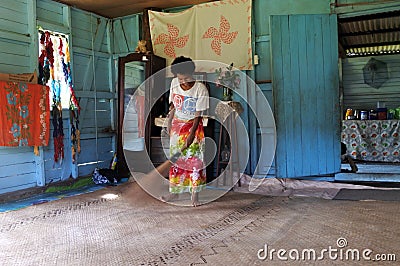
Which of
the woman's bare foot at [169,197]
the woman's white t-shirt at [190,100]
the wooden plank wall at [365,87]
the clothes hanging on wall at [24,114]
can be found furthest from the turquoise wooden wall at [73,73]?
the wooden plank wall at [365,87]

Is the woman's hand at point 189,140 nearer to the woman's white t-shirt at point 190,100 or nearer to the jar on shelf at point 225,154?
the woman's white t-shirt at point 190,100

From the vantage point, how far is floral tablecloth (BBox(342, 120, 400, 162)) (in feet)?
19.0

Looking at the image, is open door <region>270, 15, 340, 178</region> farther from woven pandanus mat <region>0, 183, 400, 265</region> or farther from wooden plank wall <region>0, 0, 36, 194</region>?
wooden plank wall <region>0, 0, 36, 194</region>

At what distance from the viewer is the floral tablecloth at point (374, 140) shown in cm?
579

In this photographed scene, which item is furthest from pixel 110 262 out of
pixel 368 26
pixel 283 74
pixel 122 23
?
pixel 368 26

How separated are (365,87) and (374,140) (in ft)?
6.88

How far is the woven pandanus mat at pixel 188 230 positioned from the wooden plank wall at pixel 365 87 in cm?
484

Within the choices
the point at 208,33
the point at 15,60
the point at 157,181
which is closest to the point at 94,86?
the point at 15,60

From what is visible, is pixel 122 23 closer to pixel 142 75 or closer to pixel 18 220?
pixel 142 75

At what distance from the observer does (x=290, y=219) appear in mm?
2830

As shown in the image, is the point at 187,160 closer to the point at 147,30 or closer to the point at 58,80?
the point at 58,80

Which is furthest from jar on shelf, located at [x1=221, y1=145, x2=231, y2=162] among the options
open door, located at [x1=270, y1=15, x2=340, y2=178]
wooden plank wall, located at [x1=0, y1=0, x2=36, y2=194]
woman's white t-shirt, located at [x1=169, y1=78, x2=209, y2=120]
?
wooden plank wall, located at [x1=0, y1=0, x2=36, y2=194]

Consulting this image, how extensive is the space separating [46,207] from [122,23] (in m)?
3.20

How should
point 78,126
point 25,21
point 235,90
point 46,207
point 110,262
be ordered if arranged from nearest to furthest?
point 110,262 → point 46,207 → point 25,21 → point 235,90 → point 78,126
